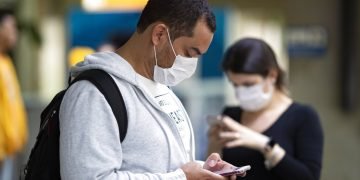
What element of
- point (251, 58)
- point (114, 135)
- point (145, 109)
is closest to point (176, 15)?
point (145, 109)

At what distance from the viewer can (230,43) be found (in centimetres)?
855

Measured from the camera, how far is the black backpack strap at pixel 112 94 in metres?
2.32

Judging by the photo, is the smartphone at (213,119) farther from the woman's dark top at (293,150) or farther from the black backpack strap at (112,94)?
the black backpack strap at (112,94)

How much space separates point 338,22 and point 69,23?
328 cm

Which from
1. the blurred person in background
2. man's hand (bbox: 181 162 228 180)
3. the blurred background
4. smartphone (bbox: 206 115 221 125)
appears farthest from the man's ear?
the blurred background

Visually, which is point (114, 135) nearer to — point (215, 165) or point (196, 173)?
point (196, 173)

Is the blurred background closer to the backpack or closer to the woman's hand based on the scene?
the woman's hand

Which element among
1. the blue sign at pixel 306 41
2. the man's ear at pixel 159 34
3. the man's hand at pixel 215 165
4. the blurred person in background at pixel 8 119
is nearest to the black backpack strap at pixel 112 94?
the man's ear at pixel 159 34

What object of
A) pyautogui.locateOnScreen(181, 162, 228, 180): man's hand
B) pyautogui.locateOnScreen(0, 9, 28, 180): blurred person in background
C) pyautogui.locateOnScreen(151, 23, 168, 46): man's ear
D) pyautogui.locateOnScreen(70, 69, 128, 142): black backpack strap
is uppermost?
pyautogui.locateOnScreen(151, 23, 168, 46): man's ear

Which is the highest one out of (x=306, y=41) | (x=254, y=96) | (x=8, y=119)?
(x=254, y=96)

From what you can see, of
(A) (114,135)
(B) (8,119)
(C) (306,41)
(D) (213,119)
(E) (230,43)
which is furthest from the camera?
(E) (230,43)

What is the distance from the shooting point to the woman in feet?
11.4

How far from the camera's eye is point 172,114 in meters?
2.59

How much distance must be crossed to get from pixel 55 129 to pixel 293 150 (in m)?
1.54
